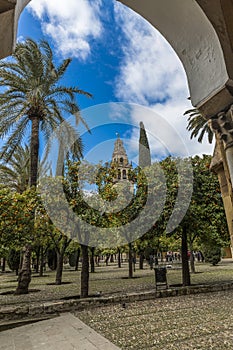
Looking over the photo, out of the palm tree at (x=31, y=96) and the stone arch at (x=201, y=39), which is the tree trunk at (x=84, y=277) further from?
the stone arch at (x=201, y=39)

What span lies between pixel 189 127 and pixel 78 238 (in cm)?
1362

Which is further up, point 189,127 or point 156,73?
point 189,127

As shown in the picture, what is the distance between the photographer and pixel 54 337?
509 cm

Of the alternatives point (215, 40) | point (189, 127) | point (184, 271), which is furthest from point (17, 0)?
point (189, 127)

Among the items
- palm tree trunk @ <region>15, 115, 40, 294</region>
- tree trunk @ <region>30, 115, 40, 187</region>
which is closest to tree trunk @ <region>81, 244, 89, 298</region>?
palm tree trunk @ <region>15, 115, 40, 294</region>

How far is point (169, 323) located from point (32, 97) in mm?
9977

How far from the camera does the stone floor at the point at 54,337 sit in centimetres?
454

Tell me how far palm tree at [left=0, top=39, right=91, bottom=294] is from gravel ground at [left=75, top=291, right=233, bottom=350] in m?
5.90

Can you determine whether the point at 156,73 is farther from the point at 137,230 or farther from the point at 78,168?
the point at 137,230

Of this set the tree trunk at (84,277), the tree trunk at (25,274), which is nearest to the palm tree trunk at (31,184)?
the tree trunk at (25,274)

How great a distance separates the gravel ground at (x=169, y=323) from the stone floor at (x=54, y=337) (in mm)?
272

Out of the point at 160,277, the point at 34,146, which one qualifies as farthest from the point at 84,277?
the point at 34,146

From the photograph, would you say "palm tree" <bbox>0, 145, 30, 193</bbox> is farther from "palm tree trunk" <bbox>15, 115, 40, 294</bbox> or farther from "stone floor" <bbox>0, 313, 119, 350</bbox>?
"stone floor" <bbox>0, 313, 119, 350</bbox>

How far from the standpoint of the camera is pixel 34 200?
9.68 metres
